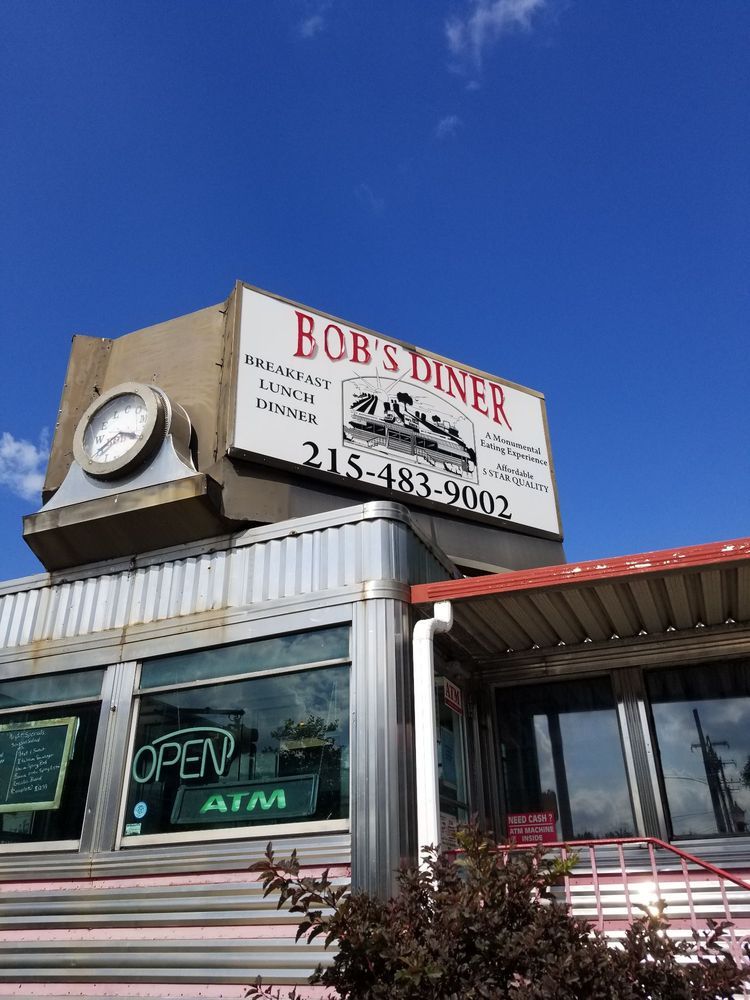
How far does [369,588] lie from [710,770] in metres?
4.03

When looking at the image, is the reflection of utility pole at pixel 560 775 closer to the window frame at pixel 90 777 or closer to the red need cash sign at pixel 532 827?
the red need cash sign at pixel 532 827

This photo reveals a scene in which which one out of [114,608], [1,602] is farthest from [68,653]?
[1,602]

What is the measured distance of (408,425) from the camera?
1111cm

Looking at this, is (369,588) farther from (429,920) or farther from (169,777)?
(429,920)

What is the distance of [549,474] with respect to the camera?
40.7 ft

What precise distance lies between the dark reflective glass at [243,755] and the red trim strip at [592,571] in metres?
1.13

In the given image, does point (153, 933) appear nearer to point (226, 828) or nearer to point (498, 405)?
point (226, 828)

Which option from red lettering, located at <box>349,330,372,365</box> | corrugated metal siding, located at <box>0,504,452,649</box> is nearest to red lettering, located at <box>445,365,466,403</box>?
red lettering, located at <box>349,330,372,365</box>

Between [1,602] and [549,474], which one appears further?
[549,474]

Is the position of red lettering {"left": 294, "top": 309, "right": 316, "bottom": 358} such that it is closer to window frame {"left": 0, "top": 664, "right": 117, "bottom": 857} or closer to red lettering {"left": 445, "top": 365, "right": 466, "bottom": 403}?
red lettering {"left": 445, "top": 365, "right": 466, "bottom": 403}

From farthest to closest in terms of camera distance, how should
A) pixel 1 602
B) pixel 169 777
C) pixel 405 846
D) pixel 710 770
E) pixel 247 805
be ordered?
pixel 1 602
pixel 710 770
pixel 169 777
pixel 247 805
pixel 405 846

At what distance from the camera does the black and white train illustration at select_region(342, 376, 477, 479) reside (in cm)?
1062

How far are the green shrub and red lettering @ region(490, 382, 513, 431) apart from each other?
841cm

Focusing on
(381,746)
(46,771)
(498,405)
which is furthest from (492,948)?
(498,405)
